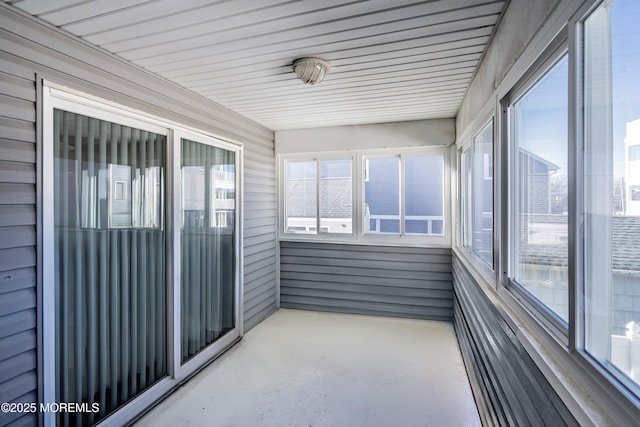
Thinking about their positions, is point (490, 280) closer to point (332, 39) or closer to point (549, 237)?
point (549, 237)

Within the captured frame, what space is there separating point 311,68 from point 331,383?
2.59 meters

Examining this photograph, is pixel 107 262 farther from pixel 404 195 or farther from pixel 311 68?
pixel 404 195

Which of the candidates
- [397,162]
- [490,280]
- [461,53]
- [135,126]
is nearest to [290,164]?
[397,162]

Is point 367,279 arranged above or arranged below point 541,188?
below

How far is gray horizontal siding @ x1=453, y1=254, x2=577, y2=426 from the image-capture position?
117cm

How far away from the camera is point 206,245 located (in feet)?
10.5

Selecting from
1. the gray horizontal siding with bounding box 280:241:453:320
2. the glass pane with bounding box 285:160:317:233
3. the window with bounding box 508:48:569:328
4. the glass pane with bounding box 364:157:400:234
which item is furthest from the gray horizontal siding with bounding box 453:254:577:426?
the glass pane with bounding box 285:160:317:233

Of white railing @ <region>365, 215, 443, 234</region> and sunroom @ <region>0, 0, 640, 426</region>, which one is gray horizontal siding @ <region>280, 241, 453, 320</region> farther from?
white railing @ <region>365, 215, 443, 234</region>

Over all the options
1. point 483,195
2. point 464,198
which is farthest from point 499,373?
point 464,198

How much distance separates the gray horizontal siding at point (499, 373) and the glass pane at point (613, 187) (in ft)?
0.97

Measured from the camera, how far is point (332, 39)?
6.59 ft

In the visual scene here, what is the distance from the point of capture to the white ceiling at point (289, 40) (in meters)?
1.68

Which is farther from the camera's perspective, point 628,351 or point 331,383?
point 331,383

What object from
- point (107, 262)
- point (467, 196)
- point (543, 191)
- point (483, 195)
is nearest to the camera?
point (543, 191)
